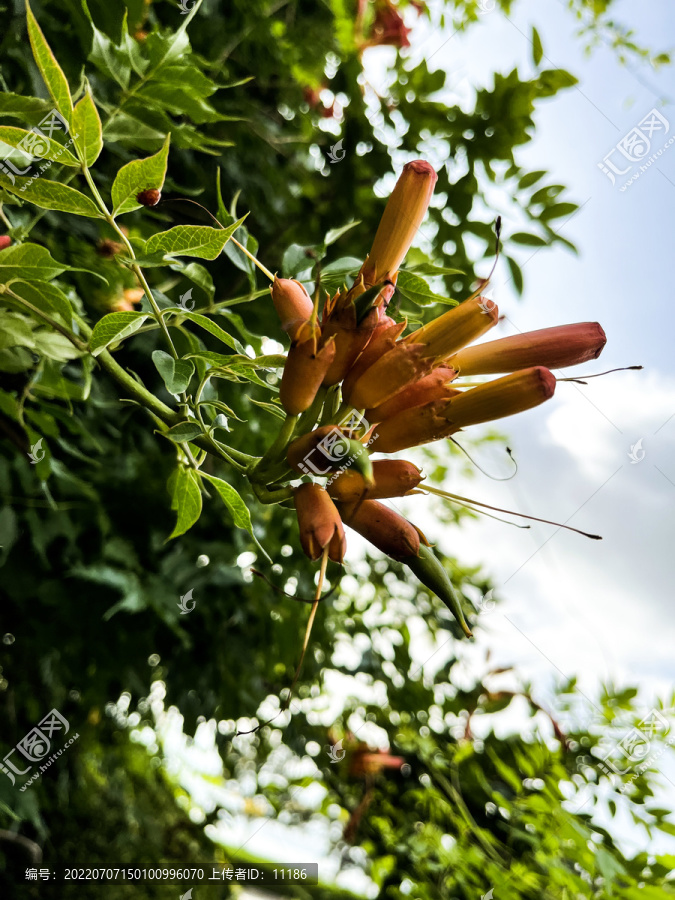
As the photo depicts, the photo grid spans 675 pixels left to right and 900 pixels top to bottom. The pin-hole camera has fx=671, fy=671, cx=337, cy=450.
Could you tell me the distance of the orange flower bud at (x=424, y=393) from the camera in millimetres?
323

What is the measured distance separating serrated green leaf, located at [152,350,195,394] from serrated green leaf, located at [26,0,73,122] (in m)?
0.14

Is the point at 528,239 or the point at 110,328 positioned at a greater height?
the point at 528,239

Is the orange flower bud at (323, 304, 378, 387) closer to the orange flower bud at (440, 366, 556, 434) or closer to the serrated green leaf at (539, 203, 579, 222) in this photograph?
the orange flower bud at (440, 366, 556, 434)

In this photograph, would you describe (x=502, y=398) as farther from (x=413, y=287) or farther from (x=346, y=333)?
(x=413, y=287)

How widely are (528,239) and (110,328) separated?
65 centimetres

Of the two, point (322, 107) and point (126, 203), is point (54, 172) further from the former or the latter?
point (322, 107)

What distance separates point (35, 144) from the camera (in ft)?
1.16

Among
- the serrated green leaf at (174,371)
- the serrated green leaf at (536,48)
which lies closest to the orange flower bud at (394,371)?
the serrated green leaf at (174,371)

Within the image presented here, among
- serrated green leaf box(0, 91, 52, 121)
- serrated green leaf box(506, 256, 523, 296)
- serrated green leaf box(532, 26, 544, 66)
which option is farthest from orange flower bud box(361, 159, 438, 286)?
serrated green leaf box(532, 26, 544, 66)

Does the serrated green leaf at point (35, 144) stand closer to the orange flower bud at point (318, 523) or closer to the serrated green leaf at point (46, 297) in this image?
the serrated green leaf at point (46, 297)

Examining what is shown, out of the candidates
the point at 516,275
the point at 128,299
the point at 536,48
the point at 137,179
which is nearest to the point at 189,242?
the point at 137,179

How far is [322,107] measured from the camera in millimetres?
1341

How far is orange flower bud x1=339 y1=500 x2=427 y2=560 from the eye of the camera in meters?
0.31

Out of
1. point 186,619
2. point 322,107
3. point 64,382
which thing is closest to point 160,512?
point 186,619
